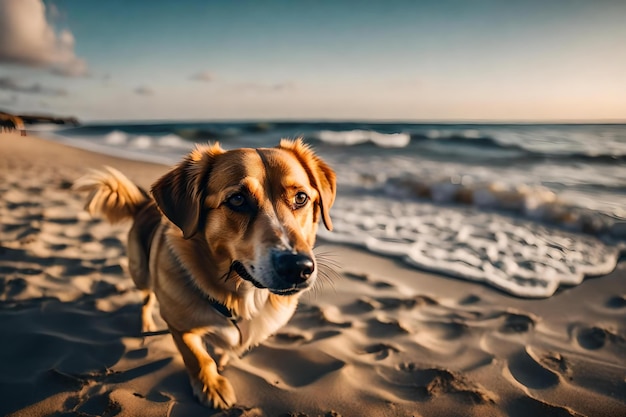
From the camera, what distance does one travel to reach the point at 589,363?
254 cm

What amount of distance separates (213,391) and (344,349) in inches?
36.7

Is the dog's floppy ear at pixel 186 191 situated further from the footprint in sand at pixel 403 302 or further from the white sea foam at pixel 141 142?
the white sea foam at pixel 141 142

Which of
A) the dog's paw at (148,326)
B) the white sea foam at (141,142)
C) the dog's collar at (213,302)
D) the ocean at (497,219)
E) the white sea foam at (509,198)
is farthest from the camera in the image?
the white sea foam at (141,142)

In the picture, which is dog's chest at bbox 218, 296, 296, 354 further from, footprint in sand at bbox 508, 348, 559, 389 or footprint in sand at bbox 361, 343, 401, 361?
footprint in sand at bbox 508, 348, 559, 389

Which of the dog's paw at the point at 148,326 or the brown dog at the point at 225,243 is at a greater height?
the brown dog at the point at 225,243

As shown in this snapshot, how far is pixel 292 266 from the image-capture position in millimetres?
1829

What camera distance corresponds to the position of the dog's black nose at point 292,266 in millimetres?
1833

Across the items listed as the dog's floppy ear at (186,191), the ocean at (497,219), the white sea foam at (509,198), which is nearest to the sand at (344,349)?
the ocean at (497,219)

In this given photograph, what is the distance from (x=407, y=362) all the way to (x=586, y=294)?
7.35ft

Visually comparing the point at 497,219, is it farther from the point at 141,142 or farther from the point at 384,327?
the point at 141,142

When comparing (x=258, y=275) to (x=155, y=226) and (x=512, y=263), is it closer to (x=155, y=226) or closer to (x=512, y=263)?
(x=155, y=226)

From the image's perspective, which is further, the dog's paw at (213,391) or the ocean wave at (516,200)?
the ocean wave at (516,200)

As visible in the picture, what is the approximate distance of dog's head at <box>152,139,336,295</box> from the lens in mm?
1898

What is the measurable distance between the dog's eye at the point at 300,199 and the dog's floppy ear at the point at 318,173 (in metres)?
0.20
